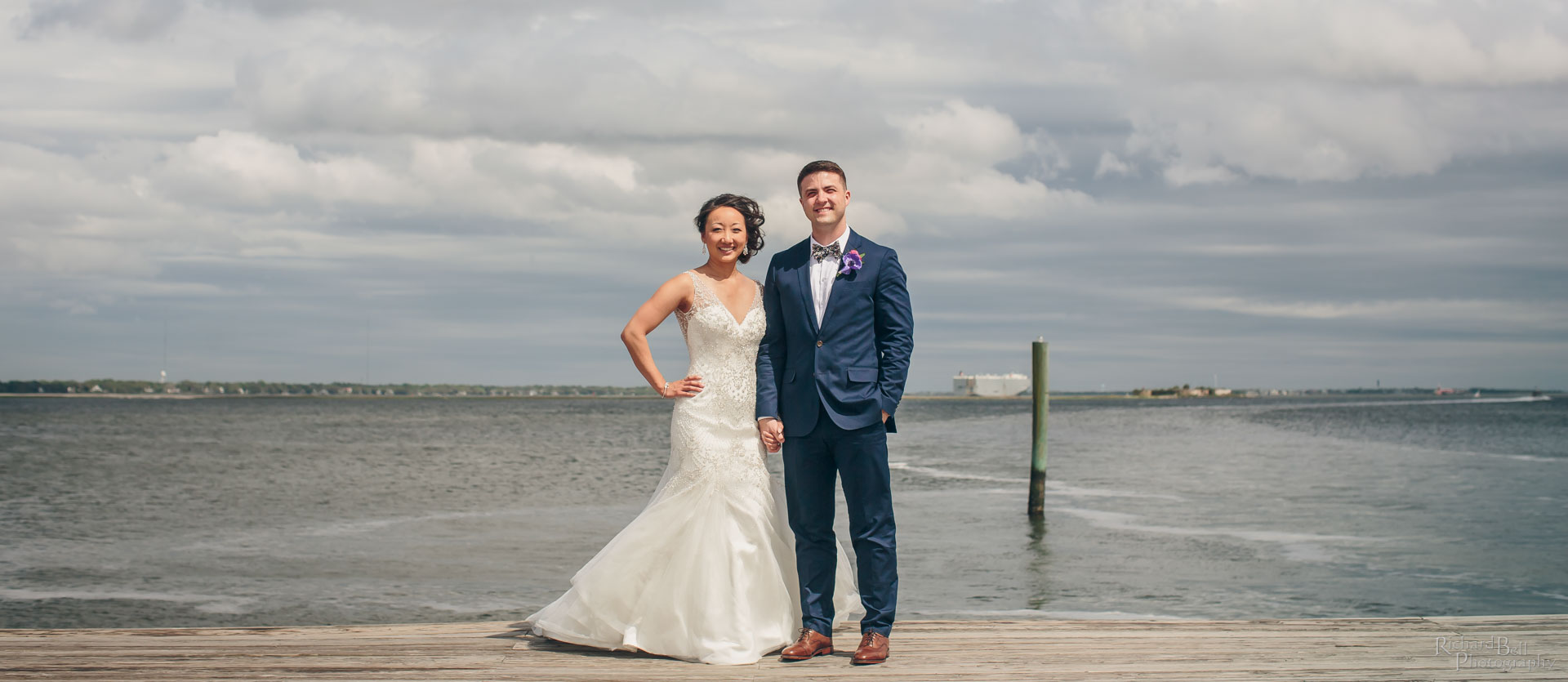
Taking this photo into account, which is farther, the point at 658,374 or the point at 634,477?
the point at 634,477

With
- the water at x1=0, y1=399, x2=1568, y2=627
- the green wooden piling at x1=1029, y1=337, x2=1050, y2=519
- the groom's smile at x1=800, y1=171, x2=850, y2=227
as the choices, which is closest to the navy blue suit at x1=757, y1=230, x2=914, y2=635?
the groom's smile at x1=800, y1=171, x2=850, y2=227

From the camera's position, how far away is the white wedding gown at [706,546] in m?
4.55

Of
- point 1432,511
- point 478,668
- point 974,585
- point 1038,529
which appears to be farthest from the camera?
point 1432,511

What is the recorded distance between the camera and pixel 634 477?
2550 cm

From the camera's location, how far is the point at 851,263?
4.31 metres

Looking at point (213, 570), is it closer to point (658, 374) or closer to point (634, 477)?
point (658, 374)

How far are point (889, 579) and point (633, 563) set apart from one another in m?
1.09

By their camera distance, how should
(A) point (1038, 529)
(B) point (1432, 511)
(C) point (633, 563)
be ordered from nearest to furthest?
1. (C) point (633, 563)
2. (A) point (1038, 529)
3. (B) point (1432, 511)

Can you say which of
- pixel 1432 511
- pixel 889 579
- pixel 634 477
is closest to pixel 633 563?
pixel 889 579

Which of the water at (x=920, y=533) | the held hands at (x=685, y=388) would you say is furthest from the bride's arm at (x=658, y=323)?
the water at (x=920, y=533)

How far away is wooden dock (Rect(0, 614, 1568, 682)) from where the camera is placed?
167 inches

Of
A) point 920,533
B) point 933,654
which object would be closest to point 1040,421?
point 920,533

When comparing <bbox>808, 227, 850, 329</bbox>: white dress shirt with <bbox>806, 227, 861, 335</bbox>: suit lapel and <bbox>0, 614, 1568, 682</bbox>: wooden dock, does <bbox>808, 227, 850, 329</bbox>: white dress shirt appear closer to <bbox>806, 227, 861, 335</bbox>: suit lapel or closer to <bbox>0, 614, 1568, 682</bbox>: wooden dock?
<bbox>806, 227, 861, 335</bbox>: suit lapel

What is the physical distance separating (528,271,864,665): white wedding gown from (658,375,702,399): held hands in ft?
0.09
